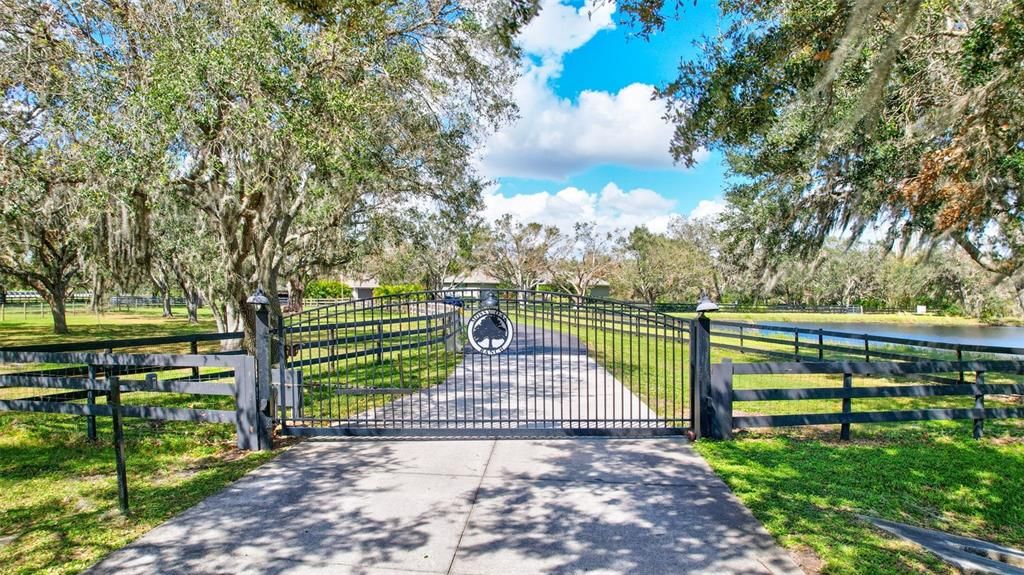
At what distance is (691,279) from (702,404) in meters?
43.9

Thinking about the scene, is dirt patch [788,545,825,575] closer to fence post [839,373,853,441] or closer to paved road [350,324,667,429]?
paved road [350,324,667,429]

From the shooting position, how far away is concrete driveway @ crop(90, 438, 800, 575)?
3.36m

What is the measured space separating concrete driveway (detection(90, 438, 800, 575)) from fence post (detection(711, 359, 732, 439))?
564 mm

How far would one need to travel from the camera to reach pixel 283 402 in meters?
5.93

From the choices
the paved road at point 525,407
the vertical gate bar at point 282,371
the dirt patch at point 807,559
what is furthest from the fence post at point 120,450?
the dirt patch at point 807,559

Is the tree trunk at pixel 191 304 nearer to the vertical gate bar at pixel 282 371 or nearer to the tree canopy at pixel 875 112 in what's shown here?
the vertical gate bar at pixel 282 371

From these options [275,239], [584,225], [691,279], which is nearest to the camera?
[275,239]

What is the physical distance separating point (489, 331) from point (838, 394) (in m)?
3.83

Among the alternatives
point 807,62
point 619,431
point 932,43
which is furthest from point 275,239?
point 932,43

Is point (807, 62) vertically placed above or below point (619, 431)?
above

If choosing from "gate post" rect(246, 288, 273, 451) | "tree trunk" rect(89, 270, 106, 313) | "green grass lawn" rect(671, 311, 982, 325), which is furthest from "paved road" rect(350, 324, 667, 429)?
"green grass lawn" rect(671, 311, 982, 325)

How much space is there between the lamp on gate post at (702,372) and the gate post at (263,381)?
4.47 metres

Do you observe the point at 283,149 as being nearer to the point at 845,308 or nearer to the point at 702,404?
the point at 702,404

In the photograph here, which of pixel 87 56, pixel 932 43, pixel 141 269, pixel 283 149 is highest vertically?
pixel 87 56
